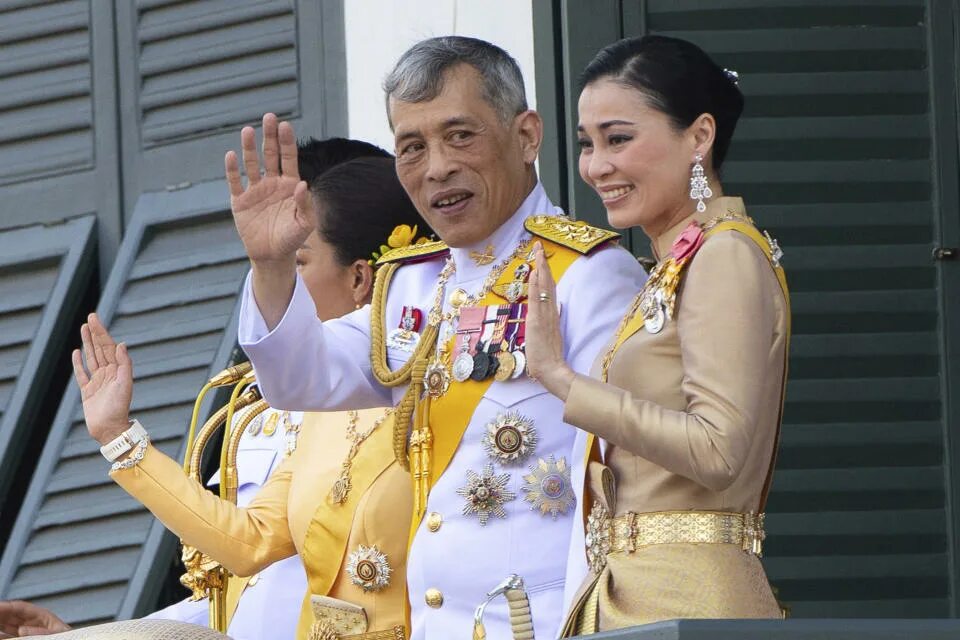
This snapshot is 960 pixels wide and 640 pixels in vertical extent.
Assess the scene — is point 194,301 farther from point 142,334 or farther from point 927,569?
point 927,569

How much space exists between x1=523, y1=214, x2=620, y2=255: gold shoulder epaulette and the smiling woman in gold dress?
0.77 feet

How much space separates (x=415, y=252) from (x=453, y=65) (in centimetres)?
37

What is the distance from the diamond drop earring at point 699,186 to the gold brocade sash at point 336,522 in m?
0.87

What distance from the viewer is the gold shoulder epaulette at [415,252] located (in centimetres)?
346

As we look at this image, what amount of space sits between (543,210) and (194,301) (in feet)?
5.52

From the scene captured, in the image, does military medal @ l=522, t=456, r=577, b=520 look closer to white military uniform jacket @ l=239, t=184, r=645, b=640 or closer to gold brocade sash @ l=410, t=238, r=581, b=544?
white military uniform jacket @ l=239, t=184, r=645, b=640

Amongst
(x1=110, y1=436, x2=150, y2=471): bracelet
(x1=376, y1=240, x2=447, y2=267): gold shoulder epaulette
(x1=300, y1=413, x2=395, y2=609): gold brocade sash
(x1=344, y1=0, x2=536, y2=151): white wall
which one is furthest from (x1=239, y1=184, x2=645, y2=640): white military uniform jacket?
(x1=344, y1=0, x2=536, y2=151): white wall

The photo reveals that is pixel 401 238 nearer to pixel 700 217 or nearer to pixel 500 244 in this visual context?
pixel 500 244

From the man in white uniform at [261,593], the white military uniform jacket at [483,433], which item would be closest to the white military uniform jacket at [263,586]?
the man in white uniform at [261,593]

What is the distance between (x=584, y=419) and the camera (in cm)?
266

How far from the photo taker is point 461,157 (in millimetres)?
3250

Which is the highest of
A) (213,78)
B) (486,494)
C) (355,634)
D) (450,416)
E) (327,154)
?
(213,78)

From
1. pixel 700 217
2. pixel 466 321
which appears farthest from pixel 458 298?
pixel 700 217

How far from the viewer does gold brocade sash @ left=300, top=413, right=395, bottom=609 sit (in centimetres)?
350
